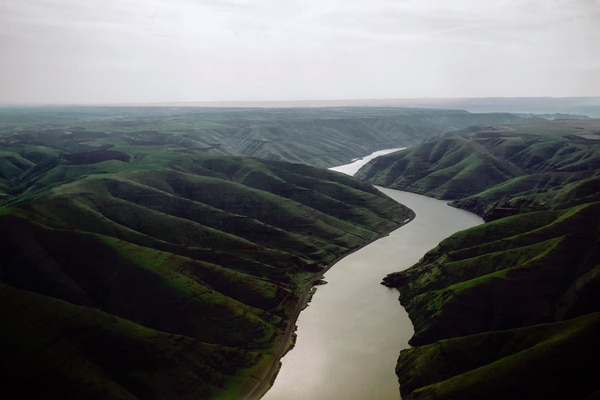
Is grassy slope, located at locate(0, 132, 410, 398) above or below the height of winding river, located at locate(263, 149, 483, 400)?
above

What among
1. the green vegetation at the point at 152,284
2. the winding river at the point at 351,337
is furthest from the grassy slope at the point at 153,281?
the winding river at the point at 351,337

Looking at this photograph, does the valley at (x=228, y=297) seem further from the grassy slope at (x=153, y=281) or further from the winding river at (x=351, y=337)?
the winding river at (x=351, y=337)

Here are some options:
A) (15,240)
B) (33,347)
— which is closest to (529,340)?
(33,347)

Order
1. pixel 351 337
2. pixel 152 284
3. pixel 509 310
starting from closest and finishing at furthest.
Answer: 1. pixel 509 310
2. pixel 351 337
3. pixel 152 284

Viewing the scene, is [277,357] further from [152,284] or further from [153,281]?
[153,281]

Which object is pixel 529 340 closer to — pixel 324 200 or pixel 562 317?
pixel 562 317

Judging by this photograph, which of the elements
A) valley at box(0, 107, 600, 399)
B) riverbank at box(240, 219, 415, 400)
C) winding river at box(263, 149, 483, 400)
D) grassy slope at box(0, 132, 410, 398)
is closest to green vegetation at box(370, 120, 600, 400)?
valley at box(0, 107, 600, 399)

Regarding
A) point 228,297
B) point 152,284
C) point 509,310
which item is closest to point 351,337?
point 228,297

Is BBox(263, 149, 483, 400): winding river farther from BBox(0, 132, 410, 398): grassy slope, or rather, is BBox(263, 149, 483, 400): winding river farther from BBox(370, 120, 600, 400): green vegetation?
BBox(0, 132, 410, 398): grassy slope
